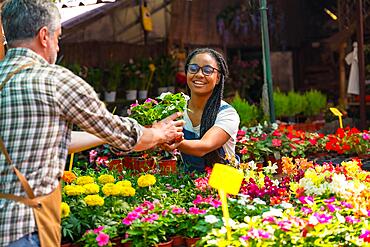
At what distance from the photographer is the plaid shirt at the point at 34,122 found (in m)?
2.30

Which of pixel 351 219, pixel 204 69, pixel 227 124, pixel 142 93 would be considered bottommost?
pixel 142 93

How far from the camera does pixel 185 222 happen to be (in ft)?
9.39

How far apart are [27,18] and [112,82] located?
6.80 meters

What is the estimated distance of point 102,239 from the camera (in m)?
2.61

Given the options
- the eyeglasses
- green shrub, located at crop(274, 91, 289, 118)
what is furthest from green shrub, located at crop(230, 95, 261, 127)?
the eyeglasses

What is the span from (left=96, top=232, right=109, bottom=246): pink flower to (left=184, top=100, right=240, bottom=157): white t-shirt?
→ 134 cm

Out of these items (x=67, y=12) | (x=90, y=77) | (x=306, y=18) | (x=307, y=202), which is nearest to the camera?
(x=307, y=202)

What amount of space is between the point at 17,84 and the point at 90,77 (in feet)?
21.6

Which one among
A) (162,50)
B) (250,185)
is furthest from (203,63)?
(162,50)

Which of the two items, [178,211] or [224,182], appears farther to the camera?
[178,211]

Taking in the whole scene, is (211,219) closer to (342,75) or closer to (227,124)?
(227,124)

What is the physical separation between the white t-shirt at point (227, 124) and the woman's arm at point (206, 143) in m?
0.04

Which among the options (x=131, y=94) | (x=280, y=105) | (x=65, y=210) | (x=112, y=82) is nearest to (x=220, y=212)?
(x=65, y=210)

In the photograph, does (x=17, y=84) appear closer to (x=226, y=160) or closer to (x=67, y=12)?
(x=226, y=160)
